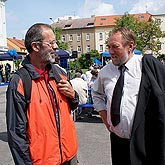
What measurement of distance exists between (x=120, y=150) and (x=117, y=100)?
0.49m

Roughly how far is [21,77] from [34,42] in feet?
0.95

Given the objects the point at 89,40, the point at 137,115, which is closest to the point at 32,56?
the point at 137,115

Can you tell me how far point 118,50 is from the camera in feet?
9.95

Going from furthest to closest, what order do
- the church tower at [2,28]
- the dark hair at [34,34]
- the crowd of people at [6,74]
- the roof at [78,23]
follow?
the roof at [78,23], the church tower at [2,28], the crowd of people at [6,74], the dark hair at [34,34]

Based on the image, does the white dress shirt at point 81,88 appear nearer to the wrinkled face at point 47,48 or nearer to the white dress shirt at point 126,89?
the white dress shirt at point 126,89

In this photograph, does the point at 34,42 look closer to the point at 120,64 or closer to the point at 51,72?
the point at 51,72

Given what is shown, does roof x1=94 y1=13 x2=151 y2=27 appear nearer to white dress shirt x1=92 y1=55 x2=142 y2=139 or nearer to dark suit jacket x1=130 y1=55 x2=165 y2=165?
white dress shirt x1=92 y1=55 x2=142 y2=139

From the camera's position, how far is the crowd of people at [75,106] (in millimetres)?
2381

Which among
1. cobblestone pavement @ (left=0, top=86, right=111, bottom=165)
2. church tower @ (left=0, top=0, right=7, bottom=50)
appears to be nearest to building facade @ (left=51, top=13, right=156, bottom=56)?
church tower @ (left=0, top=0, right=7, bottom=50)

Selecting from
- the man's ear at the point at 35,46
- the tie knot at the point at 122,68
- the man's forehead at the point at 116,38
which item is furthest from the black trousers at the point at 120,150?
the man's ear at the point at 35,46

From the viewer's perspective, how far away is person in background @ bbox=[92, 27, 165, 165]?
9.33ft

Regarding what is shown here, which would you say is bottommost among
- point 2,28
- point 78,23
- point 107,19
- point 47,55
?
point 47,55

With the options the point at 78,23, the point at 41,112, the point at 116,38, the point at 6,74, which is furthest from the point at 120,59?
the point at 78,23

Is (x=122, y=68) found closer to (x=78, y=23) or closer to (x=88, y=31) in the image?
(x=88, y=31)
